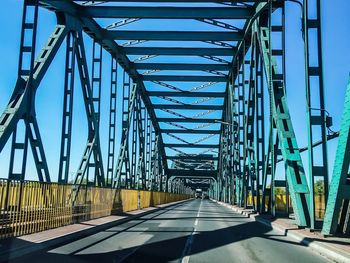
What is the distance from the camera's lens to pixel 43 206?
48.9ft

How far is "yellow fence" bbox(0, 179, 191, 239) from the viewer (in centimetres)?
1227

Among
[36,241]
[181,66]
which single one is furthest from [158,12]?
[36,241]

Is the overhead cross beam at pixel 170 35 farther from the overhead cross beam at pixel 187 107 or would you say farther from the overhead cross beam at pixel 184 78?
the overhead cross beam at pixel 187 107

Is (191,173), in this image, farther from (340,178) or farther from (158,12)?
(340,178)

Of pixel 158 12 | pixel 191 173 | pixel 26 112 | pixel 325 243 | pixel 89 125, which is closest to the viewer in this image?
pixel 325 243

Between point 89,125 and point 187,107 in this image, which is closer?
point 89,125

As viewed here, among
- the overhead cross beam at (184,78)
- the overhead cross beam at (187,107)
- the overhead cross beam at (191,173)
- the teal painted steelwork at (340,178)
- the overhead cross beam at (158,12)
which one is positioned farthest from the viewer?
the overhead cross beam at (191,173)

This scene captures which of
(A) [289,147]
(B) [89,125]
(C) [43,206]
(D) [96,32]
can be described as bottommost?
(C) [43,206]

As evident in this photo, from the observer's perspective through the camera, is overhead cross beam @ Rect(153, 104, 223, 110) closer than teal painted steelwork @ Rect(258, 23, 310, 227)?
No

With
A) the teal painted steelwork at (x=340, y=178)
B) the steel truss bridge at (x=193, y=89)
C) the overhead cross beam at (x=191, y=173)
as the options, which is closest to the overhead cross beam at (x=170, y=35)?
the steel truss bridge at (x=193, y=89)

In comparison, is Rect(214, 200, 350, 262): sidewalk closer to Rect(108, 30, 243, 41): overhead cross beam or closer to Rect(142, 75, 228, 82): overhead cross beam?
Rect(108, 30, 243, 41): overhead cross beam

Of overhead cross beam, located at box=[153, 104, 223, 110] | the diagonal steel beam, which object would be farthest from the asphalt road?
overhead cross beam, located at box=[153, 104, 223, 110]

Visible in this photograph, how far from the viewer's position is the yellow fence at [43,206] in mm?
12266

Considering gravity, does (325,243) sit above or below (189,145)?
below
